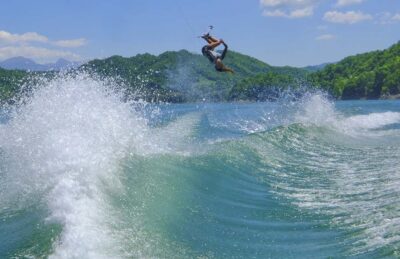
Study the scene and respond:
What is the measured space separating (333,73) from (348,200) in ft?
450

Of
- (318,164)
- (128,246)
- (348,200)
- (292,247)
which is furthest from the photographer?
(318,164)

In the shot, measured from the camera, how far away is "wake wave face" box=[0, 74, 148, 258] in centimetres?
816

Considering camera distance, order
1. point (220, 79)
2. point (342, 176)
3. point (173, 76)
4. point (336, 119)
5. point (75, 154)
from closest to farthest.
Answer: point (75, 154) < point (342, 176) < point (336, 119) < point (173, 76) < point (220, 79)

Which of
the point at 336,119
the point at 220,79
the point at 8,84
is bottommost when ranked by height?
the point at 336,119

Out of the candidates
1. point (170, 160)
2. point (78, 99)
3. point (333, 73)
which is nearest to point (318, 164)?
point (170, 160)

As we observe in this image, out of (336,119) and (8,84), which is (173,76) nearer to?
(8,84)

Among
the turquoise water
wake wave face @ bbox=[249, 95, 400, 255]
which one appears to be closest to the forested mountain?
wake wave face @ bbox=[249, 95, 400, 255]

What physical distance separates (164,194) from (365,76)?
372ft

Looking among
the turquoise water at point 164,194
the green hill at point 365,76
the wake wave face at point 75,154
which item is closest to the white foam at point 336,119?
the turquoise water at point 164,194

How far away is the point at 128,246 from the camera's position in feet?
26.0

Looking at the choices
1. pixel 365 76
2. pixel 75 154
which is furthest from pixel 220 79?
pixel 75 154

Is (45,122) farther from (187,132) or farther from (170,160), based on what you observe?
(187,132)

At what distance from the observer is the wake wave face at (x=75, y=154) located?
321 inches

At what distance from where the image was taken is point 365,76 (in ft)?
390
